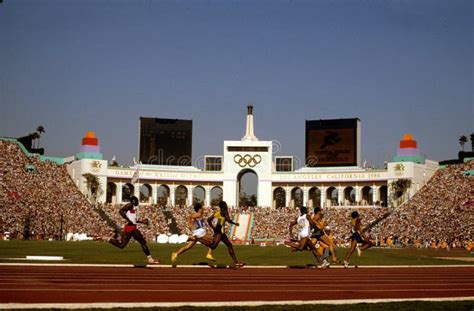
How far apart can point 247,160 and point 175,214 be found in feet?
56.8

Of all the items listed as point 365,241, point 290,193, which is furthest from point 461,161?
point 365,241

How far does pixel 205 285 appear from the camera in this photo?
15.9 meters

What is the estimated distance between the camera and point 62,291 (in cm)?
1388

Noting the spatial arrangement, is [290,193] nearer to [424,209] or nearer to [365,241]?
[424,209]

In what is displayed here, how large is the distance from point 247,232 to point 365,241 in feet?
224

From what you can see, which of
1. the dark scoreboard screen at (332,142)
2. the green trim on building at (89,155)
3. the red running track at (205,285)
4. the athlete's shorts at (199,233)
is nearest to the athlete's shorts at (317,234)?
the red running track at (205,285)

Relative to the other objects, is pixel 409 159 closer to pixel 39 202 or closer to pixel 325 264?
pixel 39 202

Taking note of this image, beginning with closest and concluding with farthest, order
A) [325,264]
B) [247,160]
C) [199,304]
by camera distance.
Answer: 1. [199,304]
2. [325,264]
3. [247,160]

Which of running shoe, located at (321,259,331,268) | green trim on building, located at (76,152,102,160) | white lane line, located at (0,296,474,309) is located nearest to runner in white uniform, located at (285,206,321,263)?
running shoe, located at (321,259,331,268)

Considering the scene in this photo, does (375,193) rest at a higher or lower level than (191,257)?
higher

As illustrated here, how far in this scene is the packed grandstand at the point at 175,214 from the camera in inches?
2891

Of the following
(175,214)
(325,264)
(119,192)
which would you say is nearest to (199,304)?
(325,264)

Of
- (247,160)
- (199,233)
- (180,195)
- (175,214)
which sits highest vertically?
(247,160)

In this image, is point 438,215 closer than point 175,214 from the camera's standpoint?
Yes
